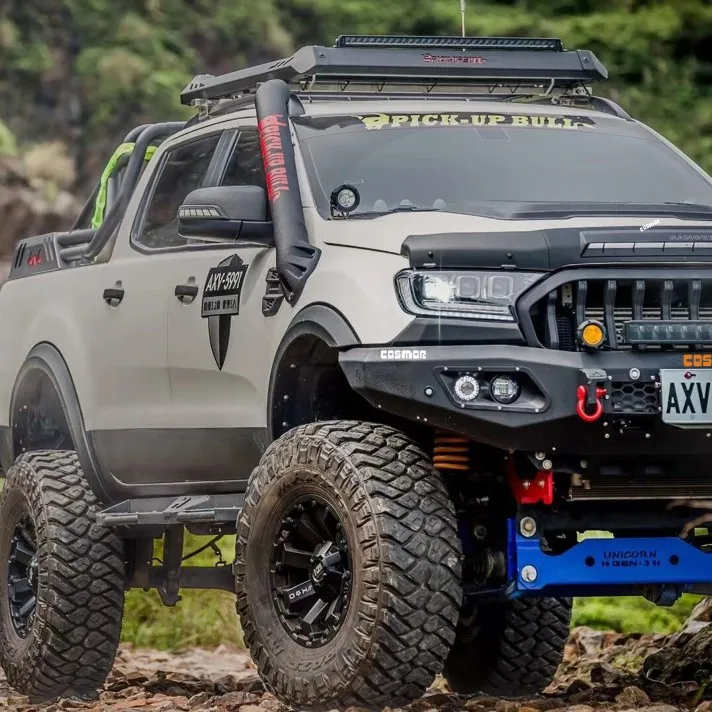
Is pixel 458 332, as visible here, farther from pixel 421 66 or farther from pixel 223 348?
pixel 421 66

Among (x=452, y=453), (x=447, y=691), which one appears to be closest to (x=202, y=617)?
(x=447, y=691)

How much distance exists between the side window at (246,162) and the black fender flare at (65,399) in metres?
1.35

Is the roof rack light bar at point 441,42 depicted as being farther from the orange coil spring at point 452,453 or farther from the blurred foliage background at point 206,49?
the blurred foliage background at point 206,49

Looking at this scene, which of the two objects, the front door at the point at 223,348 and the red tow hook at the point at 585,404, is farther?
the front door at the point at 223,348

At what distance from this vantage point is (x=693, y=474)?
214 inches

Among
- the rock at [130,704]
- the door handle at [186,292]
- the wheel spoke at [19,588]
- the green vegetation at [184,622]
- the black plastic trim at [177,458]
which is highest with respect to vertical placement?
the door handle at [186,292]

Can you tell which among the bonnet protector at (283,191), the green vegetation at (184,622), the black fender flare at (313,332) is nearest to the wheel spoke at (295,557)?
the black fender flare at (313,332)

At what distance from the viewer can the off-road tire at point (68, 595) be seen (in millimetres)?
7293

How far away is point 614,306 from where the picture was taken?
5219 millimetres

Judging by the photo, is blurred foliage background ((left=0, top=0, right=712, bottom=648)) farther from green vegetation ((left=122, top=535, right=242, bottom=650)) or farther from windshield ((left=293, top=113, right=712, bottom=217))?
windshield ((left=293, top=113, right=712, bottom=217))

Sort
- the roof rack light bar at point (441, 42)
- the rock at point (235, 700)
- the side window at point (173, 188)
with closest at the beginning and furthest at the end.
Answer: the rock at point (235, 700) < the roof rack light bar at point (441, 42) < the side window at point (173, 188)

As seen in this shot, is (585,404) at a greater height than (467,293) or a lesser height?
lesser

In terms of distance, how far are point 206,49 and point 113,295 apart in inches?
830

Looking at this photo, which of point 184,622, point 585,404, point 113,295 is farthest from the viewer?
point 184,622
